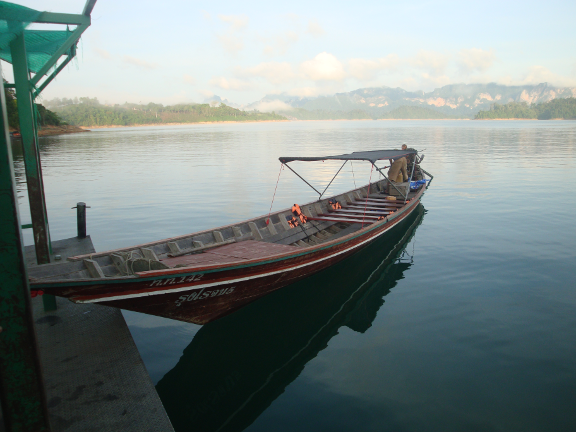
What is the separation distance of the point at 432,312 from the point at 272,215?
15.2 feet

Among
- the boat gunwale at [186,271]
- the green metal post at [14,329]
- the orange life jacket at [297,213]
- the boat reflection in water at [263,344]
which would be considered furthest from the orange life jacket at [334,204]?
the green metal post at [14,329]

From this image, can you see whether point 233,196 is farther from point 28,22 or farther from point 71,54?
point 28,22

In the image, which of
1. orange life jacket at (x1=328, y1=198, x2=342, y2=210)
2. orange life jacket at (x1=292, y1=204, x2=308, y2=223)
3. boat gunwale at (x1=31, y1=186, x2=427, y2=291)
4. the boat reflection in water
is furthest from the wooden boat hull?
orange life jacket at (x1=328, y1=198, x2=342, y2=210)

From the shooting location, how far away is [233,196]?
63.7ft

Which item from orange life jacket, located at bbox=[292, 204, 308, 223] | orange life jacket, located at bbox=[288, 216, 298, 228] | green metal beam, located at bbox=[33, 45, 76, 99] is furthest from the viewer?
orange life jacket, located at bbox=[292, 204, 308, 223]

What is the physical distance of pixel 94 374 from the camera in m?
5.10

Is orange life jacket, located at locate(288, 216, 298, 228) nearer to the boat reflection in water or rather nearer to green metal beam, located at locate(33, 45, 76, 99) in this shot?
the boat reflection in water

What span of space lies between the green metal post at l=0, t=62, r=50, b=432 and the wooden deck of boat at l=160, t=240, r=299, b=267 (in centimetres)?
320

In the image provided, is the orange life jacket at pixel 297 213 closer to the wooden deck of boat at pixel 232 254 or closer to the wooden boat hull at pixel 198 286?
the wooden boat hull at pixel 198 286

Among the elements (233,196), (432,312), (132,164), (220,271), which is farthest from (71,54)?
(132,164)

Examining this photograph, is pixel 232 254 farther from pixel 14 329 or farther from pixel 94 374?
pixel 14 329

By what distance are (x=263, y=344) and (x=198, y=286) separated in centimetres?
179

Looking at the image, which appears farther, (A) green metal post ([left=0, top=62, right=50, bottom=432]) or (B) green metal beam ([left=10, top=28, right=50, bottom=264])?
(B) green metal beam ([left=10, top=28, right=50, bottom=264])

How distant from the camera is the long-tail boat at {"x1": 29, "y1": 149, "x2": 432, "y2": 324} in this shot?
5.36 m
